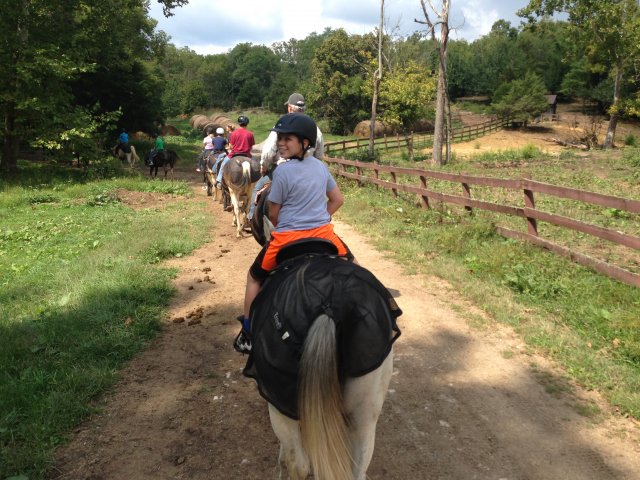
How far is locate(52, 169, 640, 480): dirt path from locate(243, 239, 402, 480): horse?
1108 millimetres

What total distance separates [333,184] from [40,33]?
18290 millimetres

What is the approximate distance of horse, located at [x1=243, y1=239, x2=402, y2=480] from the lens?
2176mm

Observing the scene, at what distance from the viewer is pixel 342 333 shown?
7.42 feet

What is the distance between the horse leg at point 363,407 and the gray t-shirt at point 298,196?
3.72 ft

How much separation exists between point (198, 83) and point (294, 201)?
90.2 metres

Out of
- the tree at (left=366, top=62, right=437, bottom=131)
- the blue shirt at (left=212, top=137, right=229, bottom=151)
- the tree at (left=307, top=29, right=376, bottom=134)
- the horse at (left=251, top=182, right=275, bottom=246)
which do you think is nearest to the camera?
the horse at (left=251, top=182, right=275, bottom=246)

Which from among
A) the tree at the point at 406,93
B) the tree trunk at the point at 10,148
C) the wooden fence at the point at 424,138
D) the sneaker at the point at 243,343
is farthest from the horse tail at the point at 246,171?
the wooden fence at the point at 424,138

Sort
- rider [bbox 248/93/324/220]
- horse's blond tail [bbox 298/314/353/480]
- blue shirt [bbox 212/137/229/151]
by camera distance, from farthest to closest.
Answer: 1. blue shirt [bbox 212/137/229/151]
2. rider [bbox 248/93/324/220]
3. horse's blond tail [bbox 298/314/353/480]

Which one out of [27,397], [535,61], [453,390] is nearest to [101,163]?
[27,397]

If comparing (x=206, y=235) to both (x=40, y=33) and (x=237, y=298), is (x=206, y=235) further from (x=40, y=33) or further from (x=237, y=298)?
(x=40, y=33)

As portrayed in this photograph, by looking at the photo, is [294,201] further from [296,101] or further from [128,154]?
[128,154]

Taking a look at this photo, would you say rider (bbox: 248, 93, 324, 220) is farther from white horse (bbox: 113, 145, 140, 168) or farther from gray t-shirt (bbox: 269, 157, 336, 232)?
white horse (bbox: 113, 145, 140, 168)

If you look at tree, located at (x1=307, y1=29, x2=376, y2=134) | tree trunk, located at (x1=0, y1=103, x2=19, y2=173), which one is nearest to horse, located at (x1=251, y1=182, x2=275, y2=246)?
tree trunk, located at (x1=0, y1=103, x2=19, y2=173)

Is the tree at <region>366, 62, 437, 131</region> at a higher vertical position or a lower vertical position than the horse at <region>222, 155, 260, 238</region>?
higher
